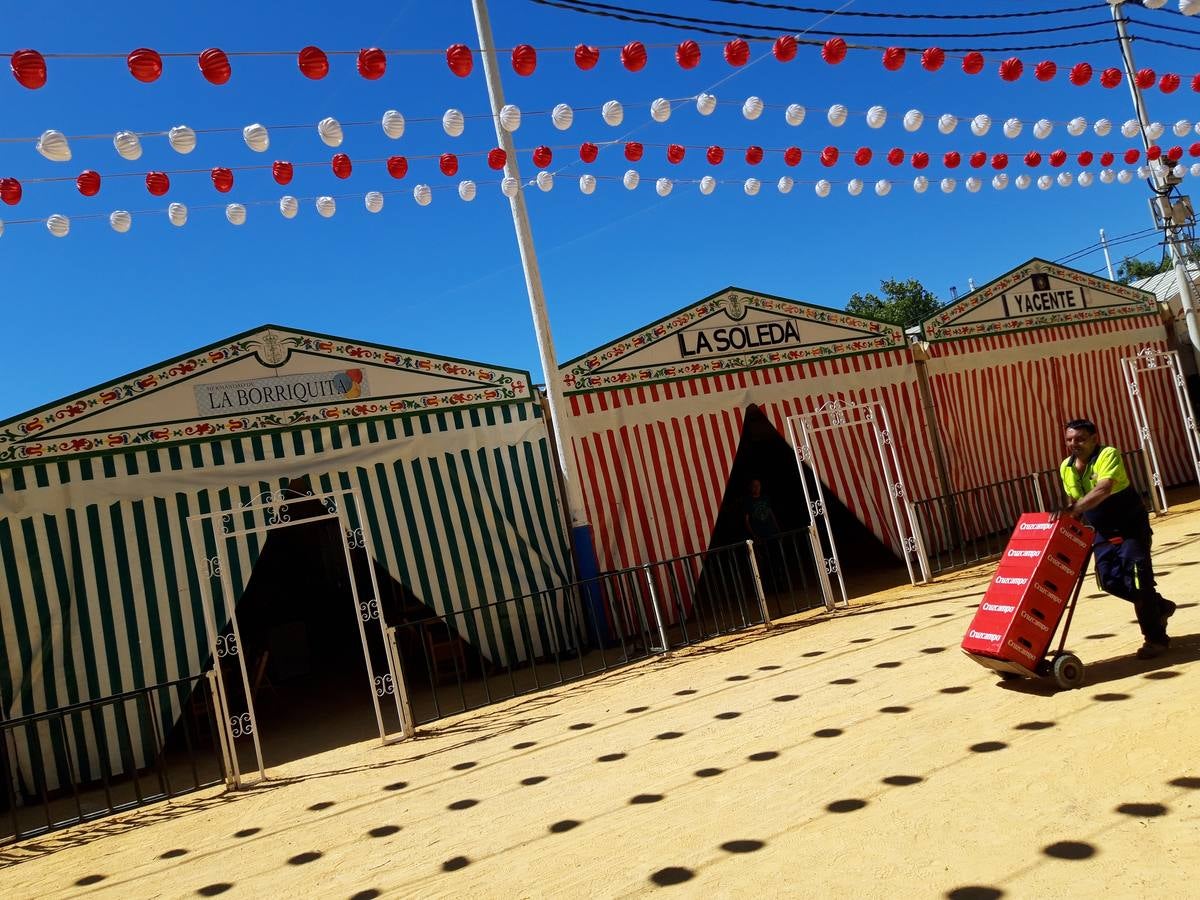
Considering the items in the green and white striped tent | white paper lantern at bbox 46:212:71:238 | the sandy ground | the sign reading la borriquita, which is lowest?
the sandy ground

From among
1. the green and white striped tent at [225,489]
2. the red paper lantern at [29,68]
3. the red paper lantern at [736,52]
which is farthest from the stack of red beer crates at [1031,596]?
the red paper lantern at [29,68]

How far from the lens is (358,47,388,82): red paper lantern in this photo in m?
5.55

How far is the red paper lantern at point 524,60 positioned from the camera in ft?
19.4

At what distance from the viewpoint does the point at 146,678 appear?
6926 millimetres

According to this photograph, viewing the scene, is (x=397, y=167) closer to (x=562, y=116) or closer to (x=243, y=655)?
(x=562, y=116)

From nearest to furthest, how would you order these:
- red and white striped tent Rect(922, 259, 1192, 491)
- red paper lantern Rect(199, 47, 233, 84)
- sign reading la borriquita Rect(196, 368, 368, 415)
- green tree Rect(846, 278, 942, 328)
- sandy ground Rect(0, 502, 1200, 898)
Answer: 1. sandy ground Rect(0, 502, 1200, 898)
2. red paper lantern Rect(199, 47, 233, 84)
3. sign reading la borriquita Rect(196, 368, 368, 415)
4. red and white striped tent Rect(922, 259, 1192, 491)
5. green tree Rect(846, 278, 942, 328)

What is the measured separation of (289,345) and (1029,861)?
6.98 metres

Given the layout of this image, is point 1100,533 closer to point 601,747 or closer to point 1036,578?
point 1036,578

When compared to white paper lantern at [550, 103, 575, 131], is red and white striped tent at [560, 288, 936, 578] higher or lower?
lower

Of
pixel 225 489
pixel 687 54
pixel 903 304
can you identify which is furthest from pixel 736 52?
pixel 903 304

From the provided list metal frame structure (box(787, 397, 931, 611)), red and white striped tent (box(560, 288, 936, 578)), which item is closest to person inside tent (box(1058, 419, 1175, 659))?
metal frame structure (box(787, 397, 931, 611))

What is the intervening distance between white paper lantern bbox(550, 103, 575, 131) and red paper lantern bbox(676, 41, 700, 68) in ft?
2.96

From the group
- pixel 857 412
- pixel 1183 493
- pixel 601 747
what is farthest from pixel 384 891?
pixel 1183 493

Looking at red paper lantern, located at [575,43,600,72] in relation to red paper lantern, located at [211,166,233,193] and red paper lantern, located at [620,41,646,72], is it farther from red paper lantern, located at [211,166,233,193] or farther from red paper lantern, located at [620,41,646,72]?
red paper lantern, located at [211,166,233,193]
